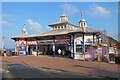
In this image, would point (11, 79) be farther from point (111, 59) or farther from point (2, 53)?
point (2, 53)

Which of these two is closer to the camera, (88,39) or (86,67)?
(86,67)

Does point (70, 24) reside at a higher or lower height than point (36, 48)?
higher

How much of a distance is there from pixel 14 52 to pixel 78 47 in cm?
1978

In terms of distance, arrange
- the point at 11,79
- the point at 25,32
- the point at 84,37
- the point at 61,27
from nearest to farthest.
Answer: the point at 11,79
the point at 84,37
the point at 61,27
the point at 25,32

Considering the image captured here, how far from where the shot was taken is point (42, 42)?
43844mm

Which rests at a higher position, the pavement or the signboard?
the signboard

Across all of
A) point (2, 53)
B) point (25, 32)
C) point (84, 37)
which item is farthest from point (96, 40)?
point (25, 32)

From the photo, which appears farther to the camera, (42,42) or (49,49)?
(49,49)

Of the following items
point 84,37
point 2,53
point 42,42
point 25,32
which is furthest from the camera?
point 25,32

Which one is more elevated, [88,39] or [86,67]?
[88,39]

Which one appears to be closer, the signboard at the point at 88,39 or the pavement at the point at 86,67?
the pavement at the point at 86,67

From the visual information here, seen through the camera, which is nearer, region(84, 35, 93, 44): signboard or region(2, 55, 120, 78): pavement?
region(2, 55, 120, 78): pavement

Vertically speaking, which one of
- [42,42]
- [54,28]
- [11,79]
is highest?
[54,28]

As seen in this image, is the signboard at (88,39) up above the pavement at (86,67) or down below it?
above
